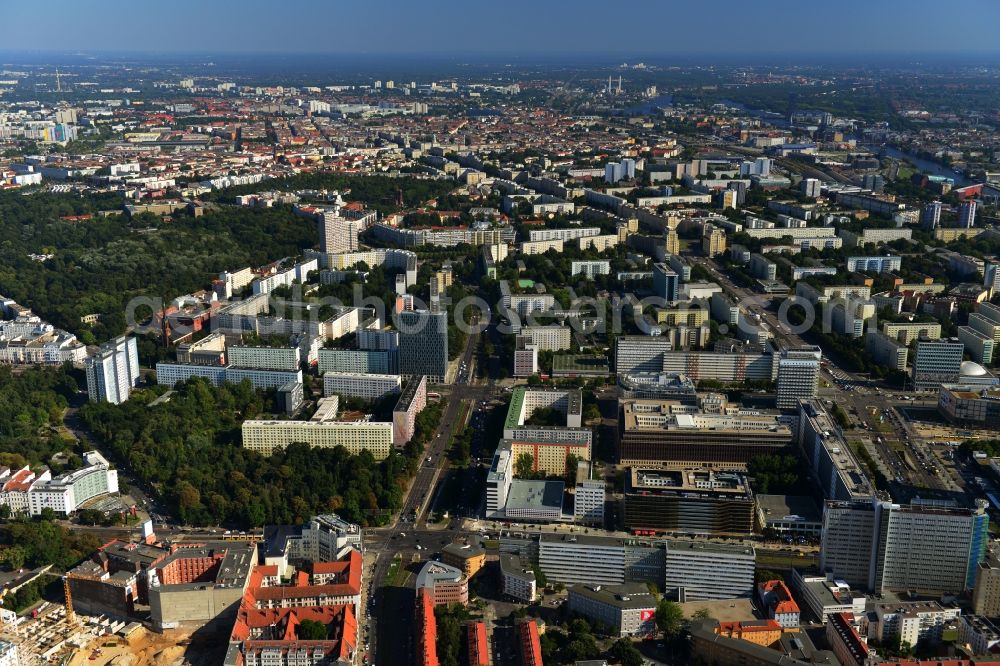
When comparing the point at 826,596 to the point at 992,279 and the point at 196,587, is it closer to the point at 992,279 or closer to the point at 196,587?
the point at 196,587

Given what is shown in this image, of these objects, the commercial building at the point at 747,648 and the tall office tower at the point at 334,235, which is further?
the tall office tower at the point at 334,235

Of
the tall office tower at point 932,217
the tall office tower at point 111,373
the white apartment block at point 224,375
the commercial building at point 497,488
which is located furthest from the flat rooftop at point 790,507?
the tall office tower at point 932,217

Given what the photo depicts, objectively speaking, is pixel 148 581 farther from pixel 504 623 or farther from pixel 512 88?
pixel 512 88

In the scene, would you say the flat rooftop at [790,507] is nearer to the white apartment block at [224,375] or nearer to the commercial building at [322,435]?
the commercial building at [322,435]

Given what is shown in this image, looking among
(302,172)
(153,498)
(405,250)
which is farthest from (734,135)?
(153,498)

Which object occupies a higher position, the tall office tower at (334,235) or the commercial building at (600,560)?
the tall office tower at (334,235)

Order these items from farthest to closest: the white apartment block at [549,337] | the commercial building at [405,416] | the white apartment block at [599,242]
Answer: the white apartment block at [599,242] → the white apartment block at [549,337] → the commercial building at [405,416]

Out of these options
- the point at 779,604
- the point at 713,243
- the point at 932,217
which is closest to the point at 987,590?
the point at 779,604
